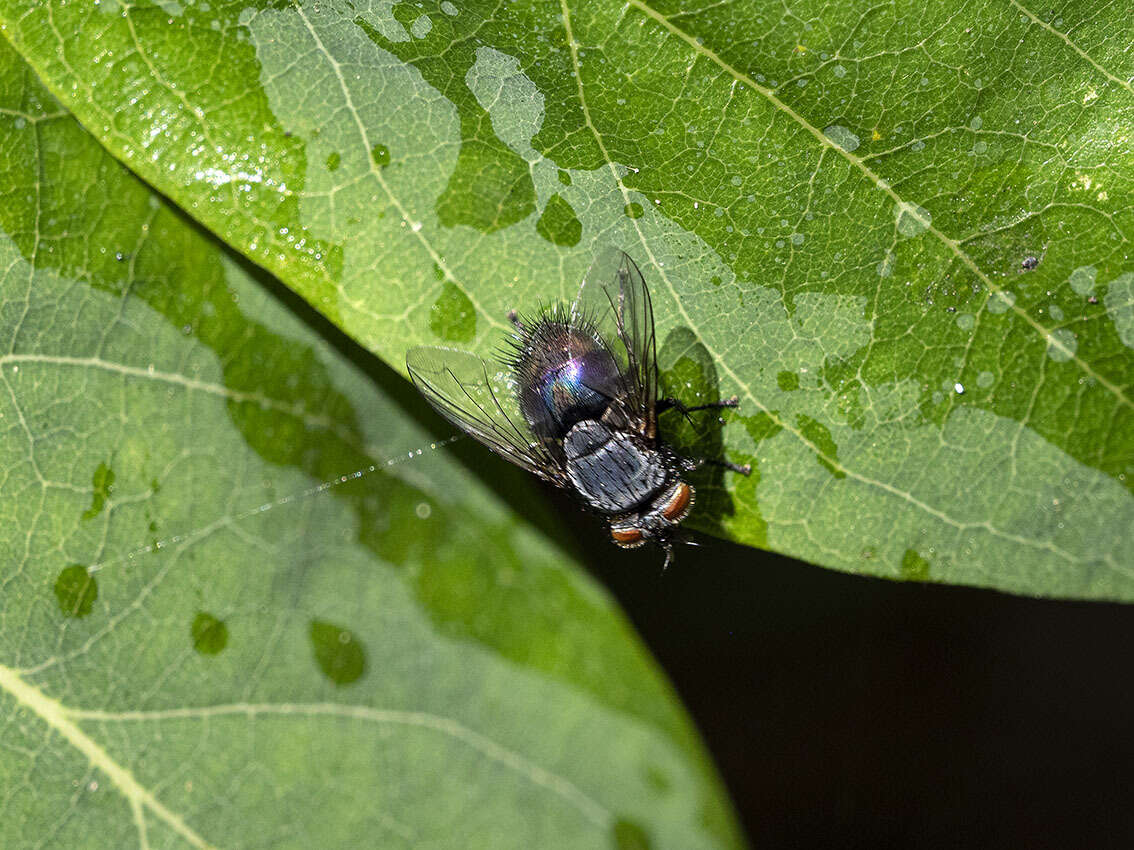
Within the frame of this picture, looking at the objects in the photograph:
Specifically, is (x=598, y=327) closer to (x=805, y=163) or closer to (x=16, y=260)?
(x=805, y=163)

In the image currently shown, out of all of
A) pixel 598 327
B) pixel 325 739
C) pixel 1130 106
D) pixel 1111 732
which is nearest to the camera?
pixel 1130 106

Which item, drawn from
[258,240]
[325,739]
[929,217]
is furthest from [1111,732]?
[258,240]

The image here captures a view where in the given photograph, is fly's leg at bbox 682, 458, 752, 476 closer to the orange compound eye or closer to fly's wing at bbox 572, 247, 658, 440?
the orange compound eye

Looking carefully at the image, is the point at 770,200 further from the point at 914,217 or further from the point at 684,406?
the point at 684,406

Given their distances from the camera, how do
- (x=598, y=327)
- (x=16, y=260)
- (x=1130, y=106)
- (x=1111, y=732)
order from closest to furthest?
(x=1130, y=106), (x=16, y=260), (x=598, y=327), (x=1111, y=732)

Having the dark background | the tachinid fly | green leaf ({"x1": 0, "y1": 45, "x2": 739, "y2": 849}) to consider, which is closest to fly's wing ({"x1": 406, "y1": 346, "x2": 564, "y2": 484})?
the tachinid fly

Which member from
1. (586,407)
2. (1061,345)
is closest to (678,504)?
(586,407)
